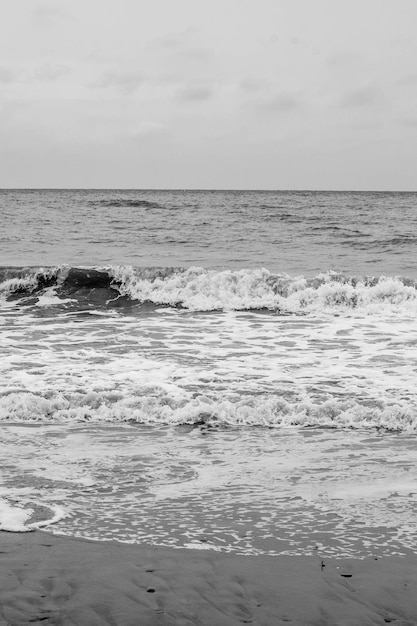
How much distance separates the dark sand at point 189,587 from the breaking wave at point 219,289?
32.4 feet

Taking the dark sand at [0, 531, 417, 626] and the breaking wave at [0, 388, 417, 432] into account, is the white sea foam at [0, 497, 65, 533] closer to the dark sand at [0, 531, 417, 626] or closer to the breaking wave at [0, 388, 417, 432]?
the dark sand at [0, 531, 417, 626]

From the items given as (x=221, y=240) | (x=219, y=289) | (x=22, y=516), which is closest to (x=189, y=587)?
(x=22, y=516)

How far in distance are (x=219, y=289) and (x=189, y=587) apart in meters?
11.8

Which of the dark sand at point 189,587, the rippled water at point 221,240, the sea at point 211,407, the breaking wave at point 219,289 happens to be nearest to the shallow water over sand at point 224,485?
the sea at point 211,407

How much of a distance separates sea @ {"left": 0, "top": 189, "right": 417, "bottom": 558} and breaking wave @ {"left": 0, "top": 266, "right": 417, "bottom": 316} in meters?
0.05

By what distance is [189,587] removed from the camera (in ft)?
10.6

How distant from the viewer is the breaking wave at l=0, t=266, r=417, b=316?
1376 cm

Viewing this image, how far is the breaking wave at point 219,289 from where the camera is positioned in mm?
13758

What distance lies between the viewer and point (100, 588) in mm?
3195

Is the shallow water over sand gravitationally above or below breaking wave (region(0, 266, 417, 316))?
below

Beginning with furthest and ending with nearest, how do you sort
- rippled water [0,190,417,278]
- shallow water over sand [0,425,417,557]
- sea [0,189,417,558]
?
rippled water [0,190,417,278] < sea [0,189,417,558] < shallow water over sand [0,425,417,557]

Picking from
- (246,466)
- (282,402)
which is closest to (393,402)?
(282,402)

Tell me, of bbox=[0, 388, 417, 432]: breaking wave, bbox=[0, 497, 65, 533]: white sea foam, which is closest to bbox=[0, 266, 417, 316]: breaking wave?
bbox=[0, 388, 417, 432]: breaking wave

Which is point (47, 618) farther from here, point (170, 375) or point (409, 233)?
point (409, 233)
